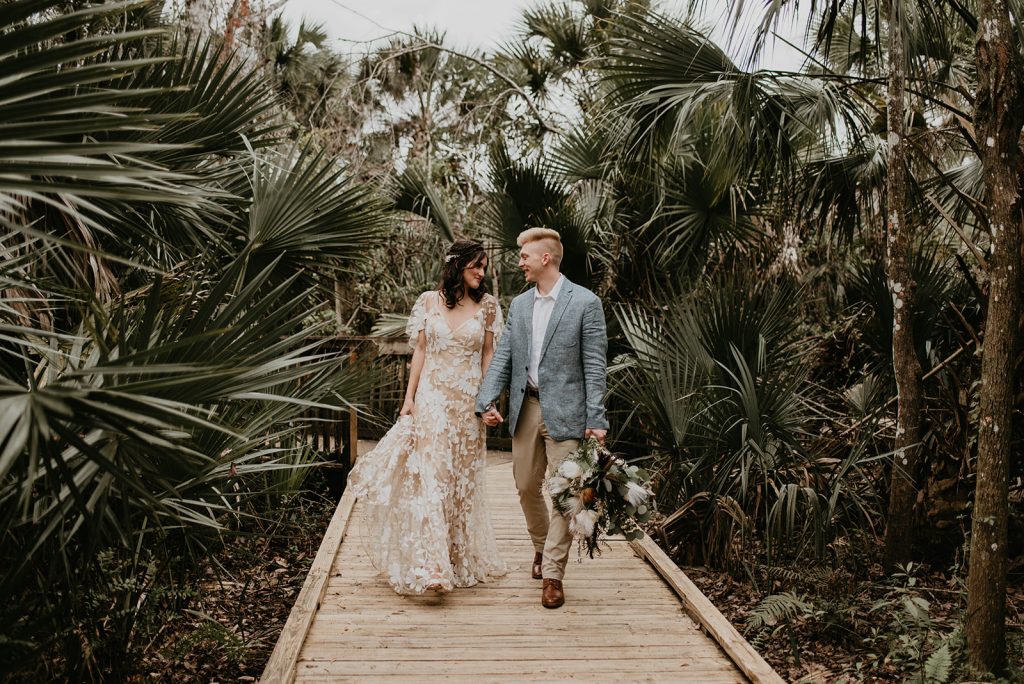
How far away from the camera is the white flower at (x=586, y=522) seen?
162 inches

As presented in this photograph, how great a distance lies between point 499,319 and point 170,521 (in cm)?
231

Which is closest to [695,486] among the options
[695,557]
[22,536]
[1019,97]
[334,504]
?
[695,557]

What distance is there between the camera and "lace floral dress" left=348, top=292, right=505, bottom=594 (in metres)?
4.74

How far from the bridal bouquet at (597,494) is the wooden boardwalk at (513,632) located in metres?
0.51

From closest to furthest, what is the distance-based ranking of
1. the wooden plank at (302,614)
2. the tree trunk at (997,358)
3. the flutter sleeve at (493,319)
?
the wooden plank at (302,614) → the tree trunk at (997,358) → the flutter sleeve at (493,319)

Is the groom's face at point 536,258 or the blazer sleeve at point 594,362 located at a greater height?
the groom's face at point 536,258

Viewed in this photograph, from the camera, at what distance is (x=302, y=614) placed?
13.6 ft

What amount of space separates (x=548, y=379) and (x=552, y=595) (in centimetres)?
115

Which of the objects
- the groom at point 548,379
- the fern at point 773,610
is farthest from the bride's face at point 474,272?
the fern at point 773,610

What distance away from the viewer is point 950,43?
7574mm

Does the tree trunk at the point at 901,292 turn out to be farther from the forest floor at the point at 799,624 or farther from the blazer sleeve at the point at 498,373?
the blazer sleeve at the point at 498,373

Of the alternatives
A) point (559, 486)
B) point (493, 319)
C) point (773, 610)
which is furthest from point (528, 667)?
point (493, 319)

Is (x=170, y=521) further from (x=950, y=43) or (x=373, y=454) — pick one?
(x=950, y=43)

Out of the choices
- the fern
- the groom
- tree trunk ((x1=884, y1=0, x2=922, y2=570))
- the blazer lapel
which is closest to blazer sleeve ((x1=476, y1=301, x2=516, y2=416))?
the groom
